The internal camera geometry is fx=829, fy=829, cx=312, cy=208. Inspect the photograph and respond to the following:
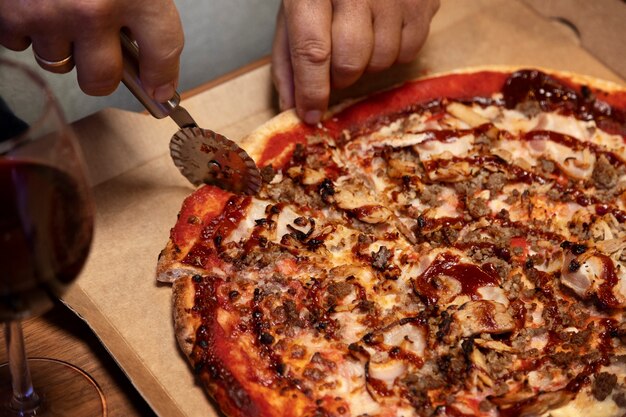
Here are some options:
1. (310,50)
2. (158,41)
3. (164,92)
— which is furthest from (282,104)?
(158,41)

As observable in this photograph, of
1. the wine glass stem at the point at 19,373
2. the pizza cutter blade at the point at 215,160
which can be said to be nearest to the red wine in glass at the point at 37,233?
the wine glass stem at the point at 19,373

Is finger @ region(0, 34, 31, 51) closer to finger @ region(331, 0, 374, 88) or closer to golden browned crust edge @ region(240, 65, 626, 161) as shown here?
golden browned crust edge @ region(240, 65, 626, 161)

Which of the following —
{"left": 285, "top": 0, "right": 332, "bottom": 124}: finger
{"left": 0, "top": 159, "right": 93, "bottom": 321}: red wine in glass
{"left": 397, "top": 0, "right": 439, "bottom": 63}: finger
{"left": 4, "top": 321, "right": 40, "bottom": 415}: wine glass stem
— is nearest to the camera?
{"left": 0, "top": 159, "right": 93, "bottom": 321}: red wine in glass

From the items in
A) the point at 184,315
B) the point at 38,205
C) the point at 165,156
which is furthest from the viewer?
the point at 165,156

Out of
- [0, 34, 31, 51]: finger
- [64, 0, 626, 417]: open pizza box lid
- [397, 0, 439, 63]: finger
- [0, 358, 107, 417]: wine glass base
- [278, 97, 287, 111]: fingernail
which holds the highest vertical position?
[0, 34, 31, 51]: finger

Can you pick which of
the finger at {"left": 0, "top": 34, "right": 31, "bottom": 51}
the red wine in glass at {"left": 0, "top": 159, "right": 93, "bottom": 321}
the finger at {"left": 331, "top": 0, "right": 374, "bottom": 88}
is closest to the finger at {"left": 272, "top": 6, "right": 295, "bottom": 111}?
the finger at {"left": 331, "top": 0, "right": 374, "bottom": 88}

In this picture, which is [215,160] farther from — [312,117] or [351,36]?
[351,36]

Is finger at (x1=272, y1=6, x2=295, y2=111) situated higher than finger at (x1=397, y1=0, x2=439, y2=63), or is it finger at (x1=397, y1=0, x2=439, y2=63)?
finger at (x1=397, y1=0, x2=439, y2=63)
